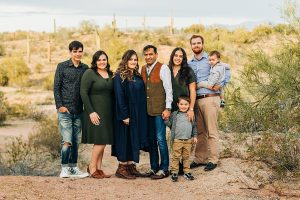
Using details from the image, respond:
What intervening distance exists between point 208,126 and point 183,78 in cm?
99

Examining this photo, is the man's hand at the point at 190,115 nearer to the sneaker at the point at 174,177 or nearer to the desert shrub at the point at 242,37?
the sneaker at the point at 174,177

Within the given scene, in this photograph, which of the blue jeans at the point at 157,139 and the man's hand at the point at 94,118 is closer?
the man's hand at the point at 94,118

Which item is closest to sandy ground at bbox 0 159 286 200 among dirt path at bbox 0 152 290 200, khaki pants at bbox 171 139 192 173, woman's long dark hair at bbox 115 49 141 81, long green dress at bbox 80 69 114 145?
dirt path at bbox 0 152 290 200

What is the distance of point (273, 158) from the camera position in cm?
973

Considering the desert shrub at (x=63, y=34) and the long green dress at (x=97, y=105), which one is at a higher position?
the desert shrub at (x=63, y=34)

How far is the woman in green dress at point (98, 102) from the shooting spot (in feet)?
28.5

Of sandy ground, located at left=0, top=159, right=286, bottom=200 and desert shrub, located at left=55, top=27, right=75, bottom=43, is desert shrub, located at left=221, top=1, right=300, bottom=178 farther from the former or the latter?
desert shrub, located at left=55, top=27, right=75, bottom=43

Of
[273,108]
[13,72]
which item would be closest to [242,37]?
[13,72]

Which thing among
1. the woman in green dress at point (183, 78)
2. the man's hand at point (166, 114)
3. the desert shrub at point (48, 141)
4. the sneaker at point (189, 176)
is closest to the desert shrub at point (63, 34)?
the desert shrub at point (48, 141)

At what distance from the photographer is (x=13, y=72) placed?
3647 centimetres

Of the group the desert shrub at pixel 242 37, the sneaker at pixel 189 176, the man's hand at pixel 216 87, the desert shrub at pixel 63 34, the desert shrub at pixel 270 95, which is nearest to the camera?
the man's hand at pixel 216 87

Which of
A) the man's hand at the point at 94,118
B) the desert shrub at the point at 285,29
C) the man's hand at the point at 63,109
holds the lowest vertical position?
the man's hand at the point at 94,118

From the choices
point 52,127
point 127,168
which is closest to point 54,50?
point 52,127

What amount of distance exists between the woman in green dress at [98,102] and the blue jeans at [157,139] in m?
0.70
